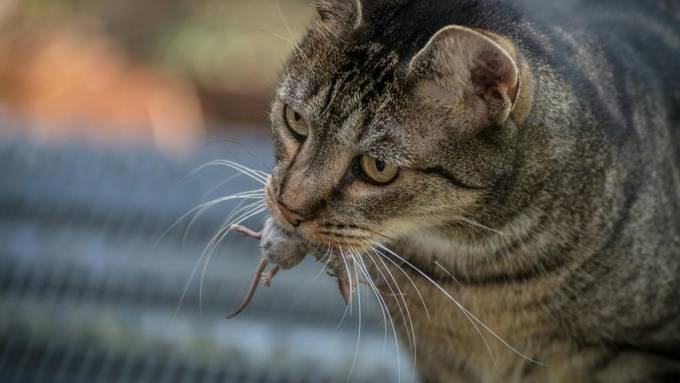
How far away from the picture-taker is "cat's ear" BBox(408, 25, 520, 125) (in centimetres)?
146

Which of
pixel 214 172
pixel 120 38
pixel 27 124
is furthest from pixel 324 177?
pixel 120 38

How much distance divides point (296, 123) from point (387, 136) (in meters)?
0.21

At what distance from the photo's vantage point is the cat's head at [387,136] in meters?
1.58

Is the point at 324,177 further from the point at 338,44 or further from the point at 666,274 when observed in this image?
the point at 666,274

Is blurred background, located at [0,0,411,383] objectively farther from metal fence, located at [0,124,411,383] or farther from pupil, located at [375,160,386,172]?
pupil, located at [375,160,386,172]

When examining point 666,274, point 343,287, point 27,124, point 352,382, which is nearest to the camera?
point 343,287

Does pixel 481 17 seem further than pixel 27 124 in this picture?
No

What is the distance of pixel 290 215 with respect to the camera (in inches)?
65.4

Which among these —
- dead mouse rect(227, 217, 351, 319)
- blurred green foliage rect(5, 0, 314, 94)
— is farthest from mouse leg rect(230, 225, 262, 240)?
blurred green foliage rect(5, 0, 314, 94)

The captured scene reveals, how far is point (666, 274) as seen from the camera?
1855 millimetres

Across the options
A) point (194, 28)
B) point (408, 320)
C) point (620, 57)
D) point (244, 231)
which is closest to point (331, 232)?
point (244, 231)

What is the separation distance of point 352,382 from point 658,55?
1.11m

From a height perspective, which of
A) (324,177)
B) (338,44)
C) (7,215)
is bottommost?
(7,215)

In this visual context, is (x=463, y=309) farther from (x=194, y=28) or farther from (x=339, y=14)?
(x=194, y=28)
